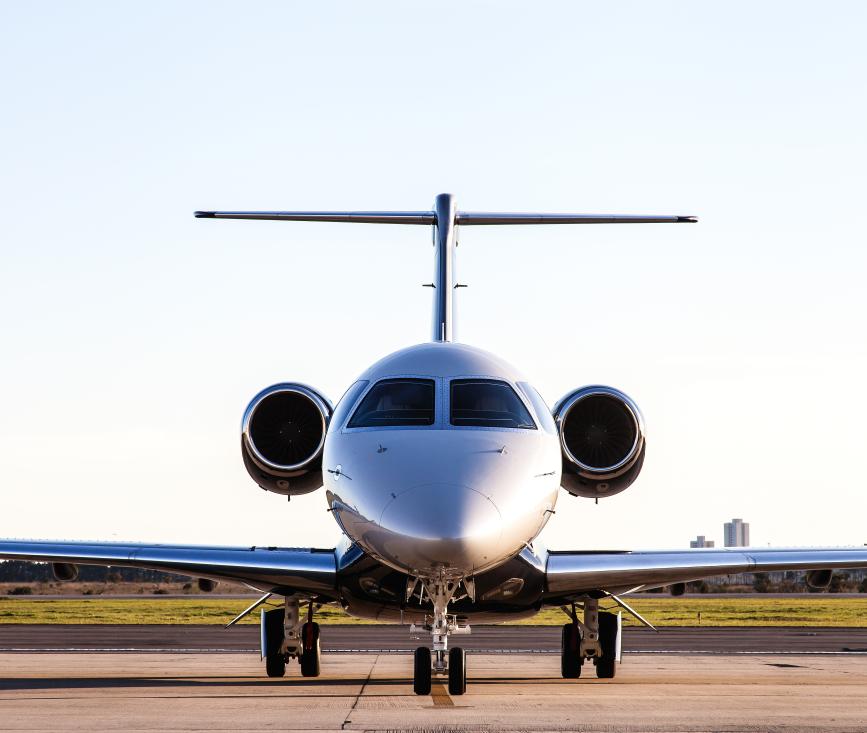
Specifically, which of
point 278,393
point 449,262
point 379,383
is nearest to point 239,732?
point 379,383

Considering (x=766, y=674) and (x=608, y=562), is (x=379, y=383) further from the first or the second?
(x=766, y=674)

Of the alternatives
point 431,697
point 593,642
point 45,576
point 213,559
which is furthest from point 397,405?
point 45,576

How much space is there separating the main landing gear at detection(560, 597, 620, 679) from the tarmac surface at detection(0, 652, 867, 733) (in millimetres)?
245

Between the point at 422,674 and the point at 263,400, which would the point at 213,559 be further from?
the point at 422,674

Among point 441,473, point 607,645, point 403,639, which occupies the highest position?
point 441,473

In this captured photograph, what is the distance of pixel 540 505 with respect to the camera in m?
12.1

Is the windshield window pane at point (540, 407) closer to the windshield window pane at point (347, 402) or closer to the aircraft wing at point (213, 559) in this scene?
the windshield window pane at point (347, 402)

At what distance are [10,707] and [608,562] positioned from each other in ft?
22.4

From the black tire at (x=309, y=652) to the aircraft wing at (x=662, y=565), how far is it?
9.88ft

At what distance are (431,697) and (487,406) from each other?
2913 mm

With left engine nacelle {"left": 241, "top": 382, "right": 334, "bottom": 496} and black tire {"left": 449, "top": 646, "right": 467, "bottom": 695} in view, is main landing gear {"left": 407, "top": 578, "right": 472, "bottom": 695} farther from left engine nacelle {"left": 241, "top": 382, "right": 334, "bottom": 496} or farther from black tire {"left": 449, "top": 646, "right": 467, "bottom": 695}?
left engine nacelle {"left": 241, "top": 382, "right": 334, "bottom": 496}

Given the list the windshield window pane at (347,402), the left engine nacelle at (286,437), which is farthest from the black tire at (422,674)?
the left engine nacelle at (286,437)

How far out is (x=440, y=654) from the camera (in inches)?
481

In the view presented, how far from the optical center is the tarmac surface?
1074 centimetres
